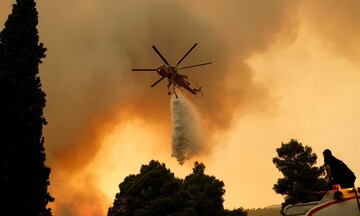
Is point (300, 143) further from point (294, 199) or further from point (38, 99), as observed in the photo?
point (38, 99)

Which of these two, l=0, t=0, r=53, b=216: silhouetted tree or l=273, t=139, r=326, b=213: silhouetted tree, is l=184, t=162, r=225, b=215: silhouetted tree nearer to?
l=273, t=139, r=326, b=213: silhouetted tree

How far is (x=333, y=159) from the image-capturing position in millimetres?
9867

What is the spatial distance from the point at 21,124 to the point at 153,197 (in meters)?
21.2

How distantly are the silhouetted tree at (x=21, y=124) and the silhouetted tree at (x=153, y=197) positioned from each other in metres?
16.7

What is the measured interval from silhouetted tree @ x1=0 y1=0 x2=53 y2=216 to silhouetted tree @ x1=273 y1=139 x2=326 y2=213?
30.9m

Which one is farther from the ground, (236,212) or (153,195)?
(153,195)

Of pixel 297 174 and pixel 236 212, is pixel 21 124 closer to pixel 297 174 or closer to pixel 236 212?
pixel 297 174

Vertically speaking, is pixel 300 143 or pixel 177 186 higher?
pixel 300 143

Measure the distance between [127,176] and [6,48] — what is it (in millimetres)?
26601

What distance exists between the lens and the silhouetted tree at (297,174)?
136 ft

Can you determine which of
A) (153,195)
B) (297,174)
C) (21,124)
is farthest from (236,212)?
(21,124)

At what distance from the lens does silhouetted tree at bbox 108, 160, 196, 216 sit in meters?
37.5

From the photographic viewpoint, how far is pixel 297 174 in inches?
1689

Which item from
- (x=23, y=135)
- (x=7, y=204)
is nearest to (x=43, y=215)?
(x=7, y=204)
